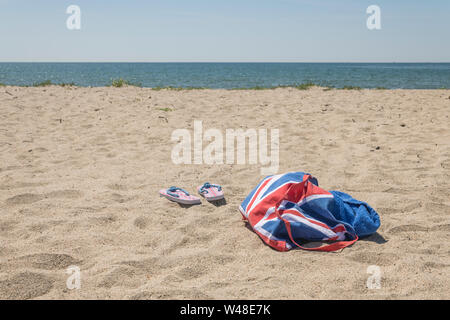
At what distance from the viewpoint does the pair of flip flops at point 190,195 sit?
344 cm

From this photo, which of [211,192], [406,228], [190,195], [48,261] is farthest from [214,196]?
[406,228]

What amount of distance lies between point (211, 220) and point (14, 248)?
1532mm

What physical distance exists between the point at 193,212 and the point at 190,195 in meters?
0.27

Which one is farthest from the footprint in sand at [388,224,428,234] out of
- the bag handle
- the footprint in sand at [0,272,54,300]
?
the footprint in sand at [0,272,54,300]

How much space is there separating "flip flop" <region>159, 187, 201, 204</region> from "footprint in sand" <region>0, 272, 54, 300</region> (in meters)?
1.42

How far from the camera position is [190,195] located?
3.52m

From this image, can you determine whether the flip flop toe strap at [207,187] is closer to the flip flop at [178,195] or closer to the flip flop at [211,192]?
the flip flop at [211,192]

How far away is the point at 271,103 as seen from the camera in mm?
8977

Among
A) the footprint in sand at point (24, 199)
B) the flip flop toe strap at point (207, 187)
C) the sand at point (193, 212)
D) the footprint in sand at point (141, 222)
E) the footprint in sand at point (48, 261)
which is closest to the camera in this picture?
the sand at point (193, 212)

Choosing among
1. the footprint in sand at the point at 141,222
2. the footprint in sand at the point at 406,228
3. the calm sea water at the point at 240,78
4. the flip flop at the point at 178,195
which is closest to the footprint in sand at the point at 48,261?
the footprint in sand at the point at 141,222

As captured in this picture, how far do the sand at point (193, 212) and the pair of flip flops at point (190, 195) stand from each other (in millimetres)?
83

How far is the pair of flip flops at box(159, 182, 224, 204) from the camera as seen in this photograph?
3.44 metres

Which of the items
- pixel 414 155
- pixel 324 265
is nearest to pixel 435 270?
pixel 324 265
